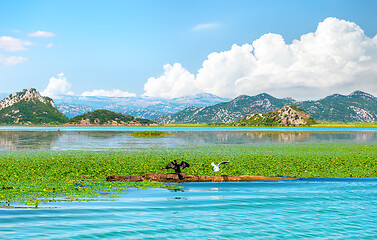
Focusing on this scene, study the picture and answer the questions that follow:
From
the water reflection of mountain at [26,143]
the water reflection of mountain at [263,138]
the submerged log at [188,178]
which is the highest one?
the water reflection of mountain at [26,143]

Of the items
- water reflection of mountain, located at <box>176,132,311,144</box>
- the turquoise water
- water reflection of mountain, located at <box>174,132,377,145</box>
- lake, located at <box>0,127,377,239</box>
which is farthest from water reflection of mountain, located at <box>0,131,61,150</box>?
the turquoise water

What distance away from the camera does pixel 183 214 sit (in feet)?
66.6

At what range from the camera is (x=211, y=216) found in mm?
19828

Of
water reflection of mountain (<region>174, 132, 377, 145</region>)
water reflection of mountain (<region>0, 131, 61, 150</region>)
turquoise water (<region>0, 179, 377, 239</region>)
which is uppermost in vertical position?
water reflection of mountain (<region>0, 131, 61, 150</region>)

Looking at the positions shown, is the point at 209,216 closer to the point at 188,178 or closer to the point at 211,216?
the point at 211,216

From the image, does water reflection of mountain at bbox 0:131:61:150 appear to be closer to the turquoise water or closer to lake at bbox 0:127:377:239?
lake at bbox 0:127:377:239

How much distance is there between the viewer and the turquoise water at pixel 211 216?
54.9 feet

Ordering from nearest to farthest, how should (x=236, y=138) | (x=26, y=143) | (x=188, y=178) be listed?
(x=188, y=178)
(x=26, y=143)
(x=236, y=138)

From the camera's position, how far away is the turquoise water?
54.9 feet

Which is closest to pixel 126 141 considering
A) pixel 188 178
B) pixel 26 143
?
pixel 26 143

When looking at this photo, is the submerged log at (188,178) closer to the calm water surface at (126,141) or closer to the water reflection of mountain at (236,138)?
the calm water surface at (126,141)

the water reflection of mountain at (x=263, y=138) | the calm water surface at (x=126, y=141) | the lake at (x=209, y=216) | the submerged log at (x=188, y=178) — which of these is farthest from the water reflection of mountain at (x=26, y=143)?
the lake at (x=209, y=216)

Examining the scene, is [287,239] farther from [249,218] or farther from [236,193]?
[236,193]

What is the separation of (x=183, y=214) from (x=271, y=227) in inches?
200
